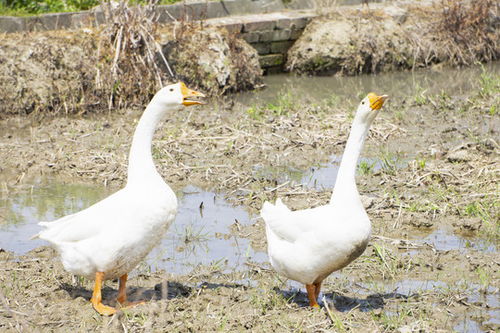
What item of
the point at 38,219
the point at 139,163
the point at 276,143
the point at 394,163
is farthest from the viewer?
the point at 276,143

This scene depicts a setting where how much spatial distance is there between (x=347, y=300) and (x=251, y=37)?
945cm

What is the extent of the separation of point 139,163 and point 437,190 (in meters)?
3.54

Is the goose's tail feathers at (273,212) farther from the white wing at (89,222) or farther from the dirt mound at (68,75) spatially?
the dirt mound at (68,75)

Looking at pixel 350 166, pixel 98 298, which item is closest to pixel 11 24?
pixel 98 298

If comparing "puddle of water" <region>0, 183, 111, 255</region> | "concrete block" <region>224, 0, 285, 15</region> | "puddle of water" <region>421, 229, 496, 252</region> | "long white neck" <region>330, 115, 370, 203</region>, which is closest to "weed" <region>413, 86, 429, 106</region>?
"concrete block" <region>224, 0, 285, 15</region>

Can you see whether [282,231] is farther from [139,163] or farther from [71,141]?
[71,141]

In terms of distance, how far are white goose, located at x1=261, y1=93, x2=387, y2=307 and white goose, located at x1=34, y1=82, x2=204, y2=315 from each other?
771mm

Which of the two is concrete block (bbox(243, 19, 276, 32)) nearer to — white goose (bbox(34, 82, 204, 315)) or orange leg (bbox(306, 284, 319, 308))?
white goose (bbox(34, 82, 204, 315))

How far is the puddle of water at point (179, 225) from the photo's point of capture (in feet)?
21.6

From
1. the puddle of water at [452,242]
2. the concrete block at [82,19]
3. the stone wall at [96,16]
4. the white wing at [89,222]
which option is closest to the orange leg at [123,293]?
the white wing at [89,222]

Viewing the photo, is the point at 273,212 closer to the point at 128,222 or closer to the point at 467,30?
the point at 128,222

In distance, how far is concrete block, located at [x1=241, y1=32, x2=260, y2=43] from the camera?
1440 cm

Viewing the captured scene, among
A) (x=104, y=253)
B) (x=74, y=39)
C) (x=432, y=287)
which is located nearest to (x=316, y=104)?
(x=74, y=39)

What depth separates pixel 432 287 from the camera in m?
5.91
